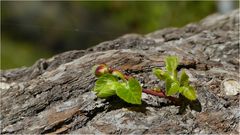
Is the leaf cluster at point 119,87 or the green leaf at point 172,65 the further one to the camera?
the green leaf at point 172,65

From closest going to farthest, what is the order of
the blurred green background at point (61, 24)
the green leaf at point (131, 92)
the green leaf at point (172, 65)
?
the green leaf at point (131, 92)
the green leaf at point (172, 65)
the blurred green background at point (61, 24)

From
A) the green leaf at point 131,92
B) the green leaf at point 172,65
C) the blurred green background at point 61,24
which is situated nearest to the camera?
the green leaf at point 131,92

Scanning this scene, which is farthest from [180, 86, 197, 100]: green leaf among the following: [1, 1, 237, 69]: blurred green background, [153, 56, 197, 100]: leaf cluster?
[1, 1, 237, 69]: blurred green background

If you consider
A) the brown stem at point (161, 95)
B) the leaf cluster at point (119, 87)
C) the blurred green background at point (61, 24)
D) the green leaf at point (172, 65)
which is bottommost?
the brown stem at point (161, 95)

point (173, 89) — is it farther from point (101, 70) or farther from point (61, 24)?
point (61, 24)

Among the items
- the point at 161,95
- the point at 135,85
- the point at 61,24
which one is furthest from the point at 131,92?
the point at 61,24

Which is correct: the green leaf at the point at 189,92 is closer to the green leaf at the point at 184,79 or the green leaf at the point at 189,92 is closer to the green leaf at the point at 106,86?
the green leaf at the point at 184,79

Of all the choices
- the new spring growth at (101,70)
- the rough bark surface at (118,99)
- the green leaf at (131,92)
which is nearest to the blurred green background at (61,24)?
the rough bark surface at (118,99)
